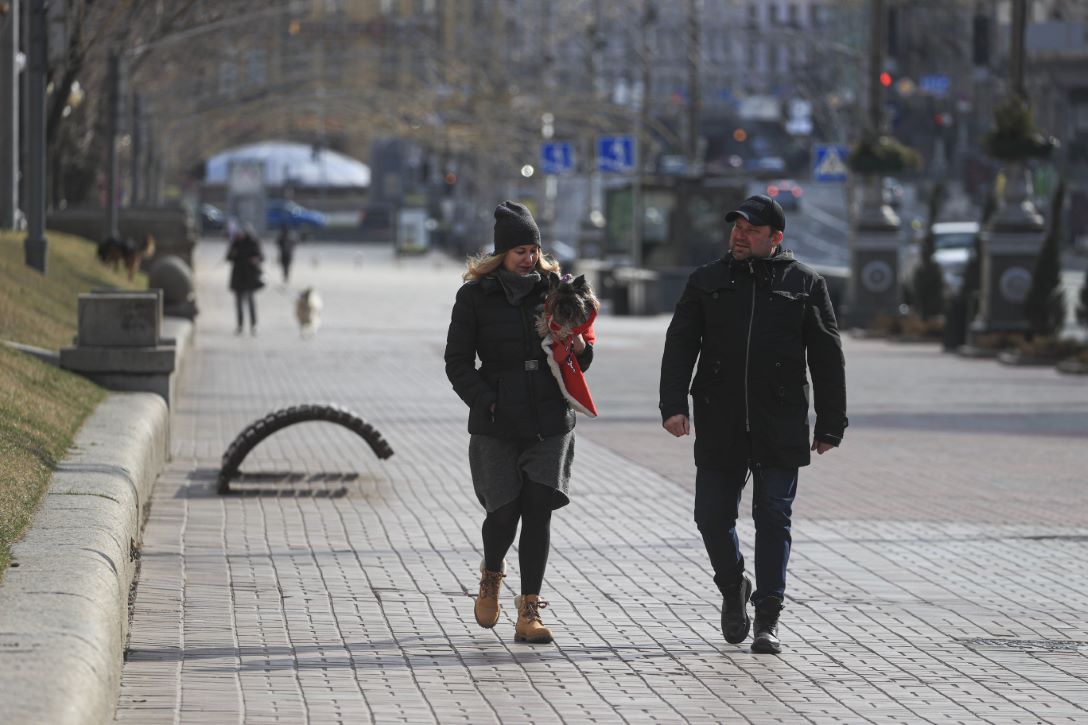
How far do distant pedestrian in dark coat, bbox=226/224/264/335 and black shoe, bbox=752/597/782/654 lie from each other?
2493 centimetres

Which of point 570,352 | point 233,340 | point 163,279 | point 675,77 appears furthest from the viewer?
point 675,77

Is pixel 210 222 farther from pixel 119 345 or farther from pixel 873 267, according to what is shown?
pixel 119 345

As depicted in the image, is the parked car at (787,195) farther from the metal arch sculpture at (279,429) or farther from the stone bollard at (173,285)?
the metal arch sculpture at (279,429)

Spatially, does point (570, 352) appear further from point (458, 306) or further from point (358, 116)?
point (358, 116)

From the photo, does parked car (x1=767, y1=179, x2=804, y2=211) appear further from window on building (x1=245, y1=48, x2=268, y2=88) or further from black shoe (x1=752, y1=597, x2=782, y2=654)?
black shoe (x1=752, y1=597, x2=782, y2=654)

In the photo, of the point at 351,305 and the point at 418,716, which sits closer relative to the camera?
the point at 418,716

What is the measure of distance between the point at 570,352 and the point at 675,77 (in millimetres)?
127974

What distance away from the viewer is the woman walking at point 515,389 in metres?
8.27

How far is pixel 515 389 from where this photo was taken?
27.1 ft

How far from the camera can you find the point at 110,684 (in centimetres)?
630

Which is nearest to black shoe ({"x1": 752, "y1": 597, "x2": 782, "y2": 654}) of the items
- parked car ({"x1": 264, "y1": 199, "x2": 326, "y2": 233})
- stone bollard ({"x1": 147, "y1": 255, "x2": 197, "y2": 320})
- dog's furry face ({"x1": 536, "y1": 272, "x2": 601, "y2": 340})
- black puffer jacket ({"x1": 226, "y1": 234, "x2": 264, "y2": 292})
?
dog's furry face ({"x1": 536, "y1": 272, "x2": 601, "y2": 340})

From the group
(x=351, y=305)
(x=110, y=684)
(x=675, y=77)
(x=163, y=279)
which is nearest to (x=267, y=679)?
(x=110, y=684)

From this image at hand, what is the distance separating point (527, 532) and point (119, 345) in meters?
6.58

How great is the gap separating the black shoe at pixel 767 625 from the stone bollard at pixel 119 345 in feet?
22.1
